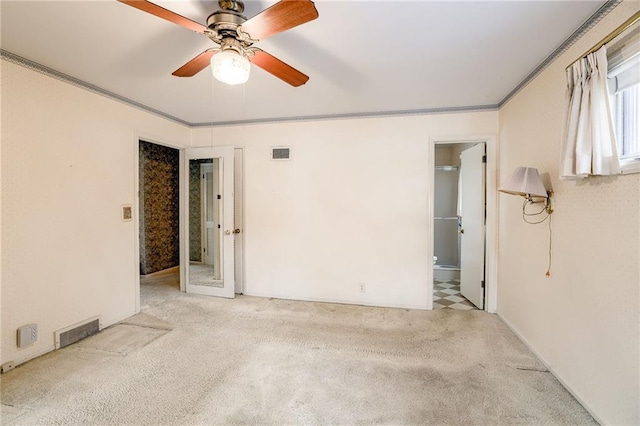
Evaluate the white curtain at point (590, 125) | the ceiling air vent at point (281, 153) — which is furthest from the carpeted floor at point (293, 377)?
the ceiling air vent at point (281, 153)

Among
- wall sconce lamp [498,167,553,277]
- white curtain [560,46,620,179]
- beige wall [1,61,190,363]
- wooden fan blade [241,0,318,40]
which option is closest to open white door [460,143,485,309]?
wall sconce lamp [498,167,553,277]

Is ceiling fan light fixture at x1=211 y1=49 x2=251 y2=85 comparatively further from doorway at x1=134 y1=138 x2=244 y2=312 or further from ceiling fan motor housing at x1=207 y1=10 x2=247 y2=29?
doorway at x1=134 y1=138 x2=244 y2=312

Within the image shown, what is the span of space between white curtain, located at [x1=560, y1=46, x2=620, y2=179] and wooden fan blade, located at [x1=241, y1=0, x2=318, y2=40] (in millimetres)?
1656

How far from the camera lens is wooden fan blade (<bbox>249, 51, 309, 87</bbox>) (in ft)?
5.76

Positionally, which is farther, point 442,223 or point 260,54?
point 442,223

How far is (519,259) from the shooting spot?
2719 mm

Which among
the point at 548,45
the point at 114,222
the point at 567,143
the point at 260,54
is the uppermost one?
the point at 548,45

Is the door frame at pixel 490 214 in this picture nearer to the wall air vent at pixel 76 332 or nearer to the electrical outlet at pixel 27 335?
the wall air vent at pixel 76 332

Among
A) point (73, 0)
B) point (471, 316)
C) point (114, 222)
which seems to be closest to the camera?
point (73, 0)

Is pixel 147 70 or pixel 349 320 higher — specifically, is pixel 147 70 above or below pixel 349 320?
above

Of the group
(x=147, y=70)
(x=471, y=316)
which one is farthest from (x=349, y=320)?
(x=147, y=70)

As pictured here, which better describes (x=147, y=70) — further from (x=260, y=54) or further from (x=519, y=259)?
(x=519, y=259)

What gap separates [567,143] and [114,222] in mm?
Answer: 4051

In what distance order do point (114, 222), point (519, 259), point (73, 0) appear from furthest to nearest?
point (114, 222) < point (519, 259) < point (73, 0)
